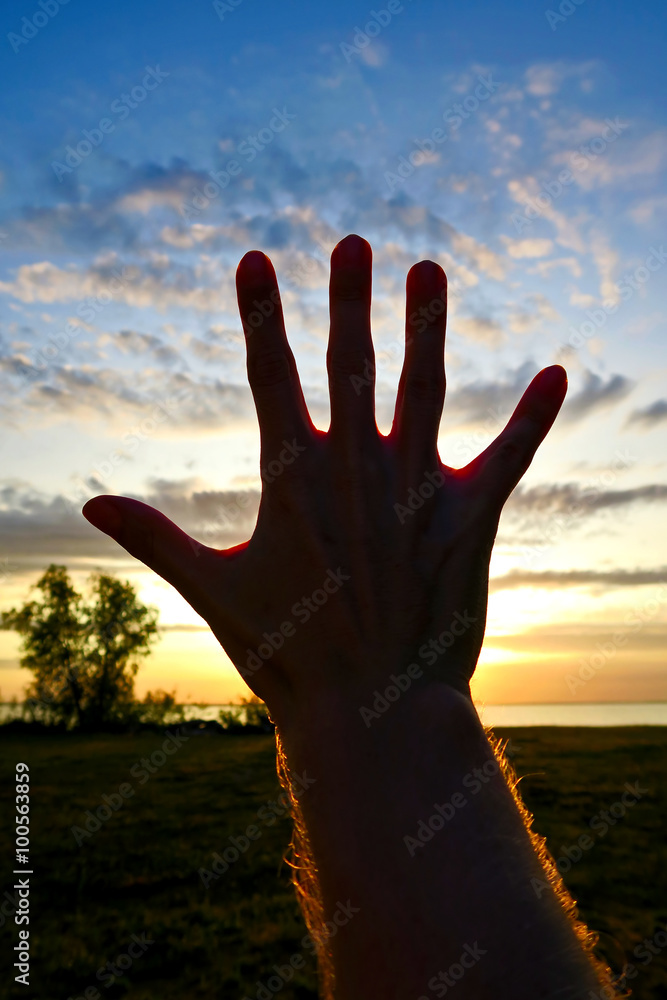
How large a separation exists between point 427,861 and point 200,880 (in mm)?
5415

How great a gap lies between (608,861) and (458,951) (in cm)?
600

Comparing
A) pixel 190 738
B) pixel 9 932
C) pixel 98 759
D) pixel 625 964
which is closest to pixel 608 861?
pixel 625 964

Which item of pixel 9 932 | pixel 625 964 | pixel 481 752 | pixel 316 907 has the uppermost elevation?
pixel 481 752

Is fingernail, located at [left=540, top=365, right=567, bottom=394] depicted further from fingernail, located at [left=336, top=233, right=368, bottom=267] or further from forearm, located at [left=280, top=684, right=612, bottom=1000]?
forearm, located at [left=280, top=684, right=612, bottom=1000]

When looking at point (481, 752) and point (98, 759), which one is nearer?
point (481, 752)

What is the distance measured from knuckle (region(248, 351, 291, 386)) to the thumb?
437 mm

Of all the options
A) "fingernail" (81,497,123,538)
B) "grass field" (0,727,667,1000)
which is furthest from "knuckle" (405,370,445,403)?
"grass field" (0,727,667,1000)

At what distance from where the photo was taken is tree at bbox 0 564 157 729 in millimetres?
30391

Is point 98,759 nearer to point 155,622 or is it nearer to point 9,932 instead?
point 9,932

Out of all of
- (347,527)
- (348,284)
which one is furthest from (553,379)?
(347,527)

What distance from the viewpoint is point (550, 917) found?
0.96 metres

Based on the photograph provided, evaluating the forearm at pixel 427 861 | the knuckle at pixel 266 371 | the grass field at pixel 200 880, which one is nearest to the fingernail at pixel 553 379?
the knuckle at pixel 266 371

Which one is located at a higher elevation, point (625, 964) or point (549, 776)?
point (549, 776)

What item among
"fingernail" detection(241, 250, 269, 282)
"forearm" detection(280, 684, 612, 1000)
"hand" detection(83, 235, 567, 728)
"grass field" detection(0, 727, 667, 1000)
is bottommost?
"grass field" detection(0, 727, 667, 1000)
